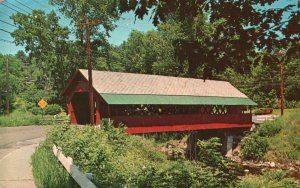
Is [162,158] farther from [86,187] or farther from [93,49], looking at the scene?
[93,49]

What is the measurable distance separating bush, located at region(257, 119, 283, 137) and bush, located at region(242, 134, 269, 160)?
112 cm

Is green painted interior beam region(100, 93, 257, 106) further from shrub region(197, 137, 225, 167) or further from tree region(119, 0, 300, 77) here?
tree region(119, 0, 300, 77)

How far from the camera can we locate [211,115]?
111 ft

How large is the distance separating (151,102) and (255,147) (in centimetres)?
1286

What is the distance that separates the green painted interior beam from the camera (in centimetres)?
2617

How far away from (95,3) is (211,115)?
27.1m

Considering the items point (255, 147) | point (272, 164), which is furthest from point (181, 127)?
point (272, 164)

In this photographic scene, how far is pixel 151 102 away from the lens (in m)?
28.0

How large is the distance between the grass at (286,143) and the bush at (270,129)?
400 mm

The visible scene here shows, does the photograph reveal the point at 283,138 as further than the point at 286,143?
Yes

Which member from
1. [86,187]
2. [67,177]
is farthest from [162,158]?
[86,187]

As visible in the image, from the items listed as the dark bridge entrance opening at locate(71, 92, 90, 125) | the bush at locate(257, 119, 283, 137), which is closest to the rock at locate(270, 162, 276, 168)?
the bush at locate(257, 119, 283, 137)

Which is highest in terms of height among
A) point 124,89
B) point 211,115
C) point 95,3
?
point 95,3

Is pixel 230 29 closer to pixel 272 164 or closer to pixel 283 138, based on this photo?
pixel 272 164
